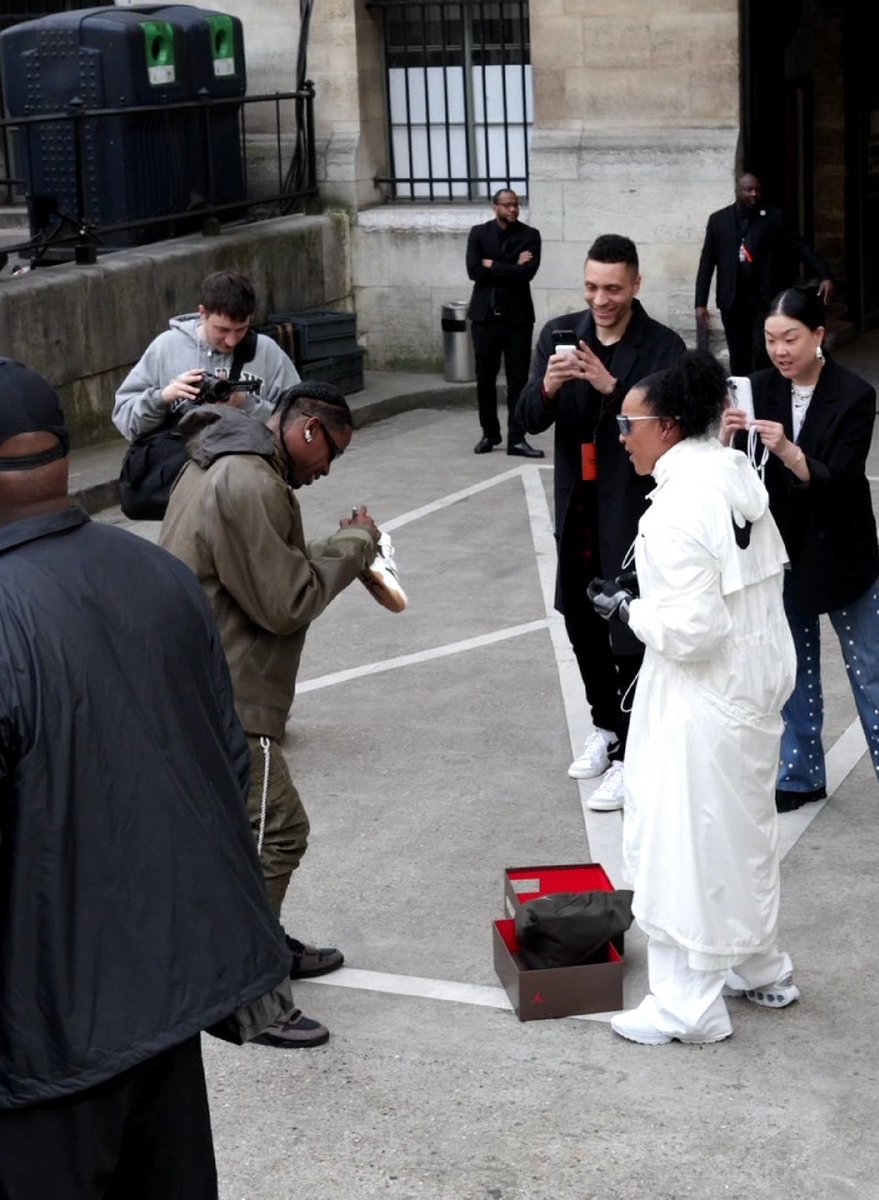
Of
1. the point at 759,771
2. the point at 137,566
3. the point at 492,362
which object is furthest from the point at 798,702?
the point at 492,362

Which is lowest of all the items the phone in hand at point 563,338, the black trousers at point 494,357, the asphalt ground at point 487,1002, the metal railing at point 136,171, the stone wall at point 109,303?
the asphalt ground at point 487,1002

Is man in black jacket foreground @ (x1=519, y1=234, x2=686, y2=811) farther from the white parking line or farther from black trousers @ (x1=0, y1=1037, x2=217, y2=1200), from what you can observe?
black trousers @ (x1=0, y1=1037, x2=217, y2=1200)

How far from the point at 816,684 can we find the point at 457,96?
34.3ft

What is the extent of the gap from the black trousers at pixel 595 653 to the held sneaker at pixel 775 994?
4.51 feet

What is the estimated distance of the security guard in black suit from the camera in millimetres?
13047

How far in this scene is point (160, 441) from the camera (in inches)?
267

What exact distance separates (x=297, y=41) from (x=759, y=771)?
11758 millimetres

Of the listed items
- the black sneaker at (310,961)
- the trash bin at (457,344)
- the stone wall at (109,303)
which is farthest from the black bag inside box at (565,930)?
the trash bin at (457,344)

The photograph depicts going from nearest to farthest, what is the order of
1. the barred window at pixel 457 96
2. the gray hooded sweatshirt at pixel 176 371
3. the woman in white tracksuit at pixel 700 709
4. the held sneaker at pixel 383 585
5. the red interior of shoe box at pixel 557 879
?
the woman in white tracksuit at pixel 700 709 → the held sneaker at pixel 383 585 → the red interior of shoe box at pixel 557 879 → the gray hooded sweatshirt at pixel 176 371 → the barred window at pixel 457 96

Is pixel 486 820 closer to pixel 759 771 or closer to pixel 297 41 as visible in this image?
pixel 759 771

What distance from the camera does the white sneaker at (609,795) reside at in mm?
6379

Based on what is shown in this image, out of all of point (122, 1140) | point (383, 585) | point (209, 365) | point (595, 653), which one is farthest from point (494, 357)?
point (122, 1140)

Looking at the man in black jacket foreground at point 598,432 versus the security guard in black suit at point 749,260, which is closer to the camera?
the man in black jacket foreground at point 598,432

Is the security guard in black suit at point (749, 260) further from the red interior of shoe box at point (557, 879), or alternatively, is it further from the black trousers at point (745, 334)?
the red interior of shoe box at point (557, 879)
